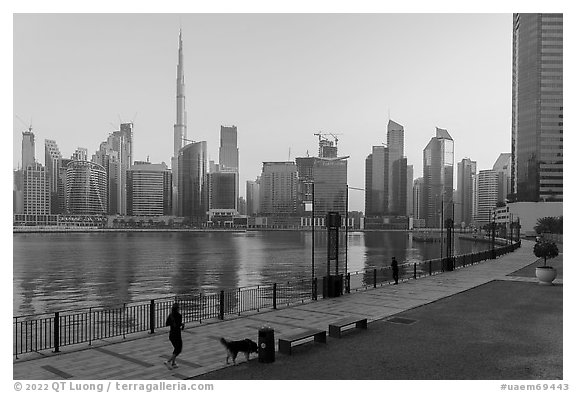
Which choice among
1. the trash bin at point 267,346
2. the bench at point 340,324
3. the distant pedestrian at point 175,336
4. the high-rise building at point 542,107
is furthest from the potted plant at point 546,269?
the high-rise building at point 542,107

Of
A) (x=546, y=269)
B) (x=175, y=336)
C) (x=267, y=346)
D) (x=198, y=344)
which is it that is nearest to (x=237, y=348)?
(x=267, y=346)

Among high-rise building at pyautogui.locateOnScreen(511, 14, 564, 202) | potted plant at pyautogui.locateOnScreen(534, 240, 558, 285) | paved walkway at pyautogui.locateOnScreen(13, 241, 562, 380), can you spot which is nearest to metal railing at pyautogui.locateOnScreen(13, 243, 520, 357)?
paved walkway at pyautogui.locateOnScreen(13, 241, 562, 380)

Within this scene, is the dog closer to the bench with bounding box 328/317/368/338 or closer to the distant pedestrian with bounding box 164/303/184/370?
the distant pedestrian with bounding box 164/303/184/370

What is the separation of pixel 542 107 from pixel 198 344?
206205mm

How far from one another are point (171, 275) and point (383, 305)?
138ft

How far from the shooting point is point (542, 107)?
7461 inches

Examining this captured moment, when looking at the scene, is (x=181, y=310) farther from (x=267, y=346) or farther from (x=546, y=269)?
(x=546, y=269)

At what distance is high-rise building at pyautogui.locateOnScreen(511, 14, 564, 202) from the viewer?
18688 cm

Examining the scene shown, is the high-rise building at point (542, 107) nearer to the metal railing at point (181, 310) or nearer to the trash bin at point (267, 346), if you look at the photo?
the metal railing at point (181, 310)

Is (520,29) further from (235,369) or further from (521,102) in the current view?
(235,369)

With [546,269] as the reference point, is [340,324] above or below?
below

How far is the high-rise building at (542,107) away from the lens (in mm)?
186875

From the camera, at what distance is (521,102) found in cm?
19612

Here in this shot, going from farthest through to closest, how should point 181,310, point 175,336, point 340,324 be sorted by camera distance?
point 181,310 < point 340,324 < point 175,336
